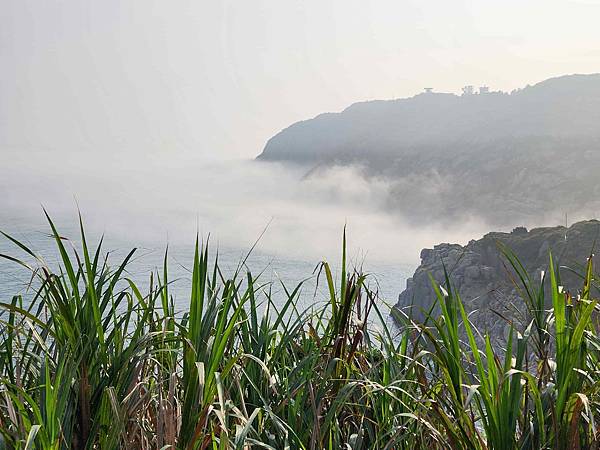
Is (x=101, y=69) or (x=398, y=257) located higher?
(x=101, y=69)

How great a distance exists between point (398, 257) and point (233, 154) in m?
23.8

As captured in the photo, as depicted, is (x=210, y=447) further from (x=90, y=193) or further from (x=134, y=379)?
(x=90, y=193)

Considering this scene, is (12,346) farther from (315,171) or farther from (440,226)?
(315,171)

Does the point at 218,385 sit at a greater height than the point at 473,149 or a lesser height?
lesser

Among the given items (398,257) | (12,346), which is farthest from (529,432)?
(398,257)

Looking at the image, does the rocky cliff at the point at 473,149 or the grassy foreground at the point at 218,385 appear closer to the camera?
the grassy foreground at the point at 218,385

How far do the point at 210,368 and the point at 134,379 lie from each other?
0.12m

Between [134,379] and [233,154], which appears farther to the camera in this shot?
[233,154]

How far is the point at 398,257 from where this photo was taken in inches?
1999

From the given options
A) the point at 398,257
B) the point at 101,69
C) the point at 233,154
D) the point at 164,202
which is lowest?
the point at 398,257

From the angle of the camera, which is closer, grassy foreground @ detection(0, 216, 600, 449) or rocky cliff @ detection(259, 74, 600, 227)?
grassy foreground @ detection(0, 216, 600, 449)

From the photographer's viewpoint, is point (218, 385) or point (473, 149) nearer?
point (218, 385)

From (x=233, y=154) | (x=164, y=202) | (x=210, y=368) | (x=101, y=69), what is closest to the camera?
(x=210, y=368)

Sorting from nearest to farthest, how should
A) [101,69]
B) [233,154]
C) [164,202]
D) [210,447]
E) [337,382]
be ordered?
[210,447] < [337,382] < [101,69] < [164,202] < [233,154]
